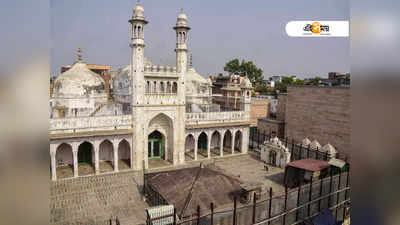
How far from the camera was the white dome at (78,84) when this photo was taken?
465 inches

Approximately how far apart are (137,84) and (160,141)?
3.00 meters

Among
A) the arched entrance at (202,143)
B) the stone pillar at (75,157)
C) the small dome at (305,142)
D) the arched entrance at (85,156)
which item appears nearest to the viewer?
the stone pillar at (75,157)

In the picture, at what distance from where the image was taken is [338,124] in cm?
1167

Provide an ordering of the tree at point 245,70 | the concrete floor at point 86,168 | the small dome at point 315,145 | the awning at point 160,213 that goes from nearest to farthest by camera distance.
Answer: the awning at point 160,213, the concrete floor at point 86,168, the small dome at point 315,145, the tree at point 245,70

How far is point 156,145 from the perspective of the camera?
11.8 meters

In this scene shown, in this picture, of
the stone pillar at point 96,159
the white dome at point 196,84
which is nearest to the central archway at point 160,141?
the stone pillar at point 96,159

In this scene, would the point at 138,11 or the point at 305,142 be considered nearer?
the point at 138,11

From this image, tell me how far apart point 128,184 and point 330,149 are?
8541 mm

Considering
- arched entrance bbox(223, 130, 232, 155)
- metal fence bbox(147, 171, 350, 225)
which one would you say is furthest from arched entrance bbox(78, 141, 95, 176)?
arched entrance bbox(223, 130, 232, 155)

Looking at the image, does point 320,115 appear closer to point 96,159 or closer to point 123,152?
point 123,152

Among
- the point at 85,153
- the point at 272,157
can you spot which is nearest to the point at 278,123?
the point at 272,157

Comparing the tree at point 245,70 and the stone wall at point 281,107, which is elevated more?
the tree at point 245,70

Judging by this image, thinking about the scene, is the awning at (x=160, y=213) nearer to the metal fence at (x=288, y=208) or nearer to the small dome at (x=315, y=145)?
the metal fence at (x=288, y=208)
